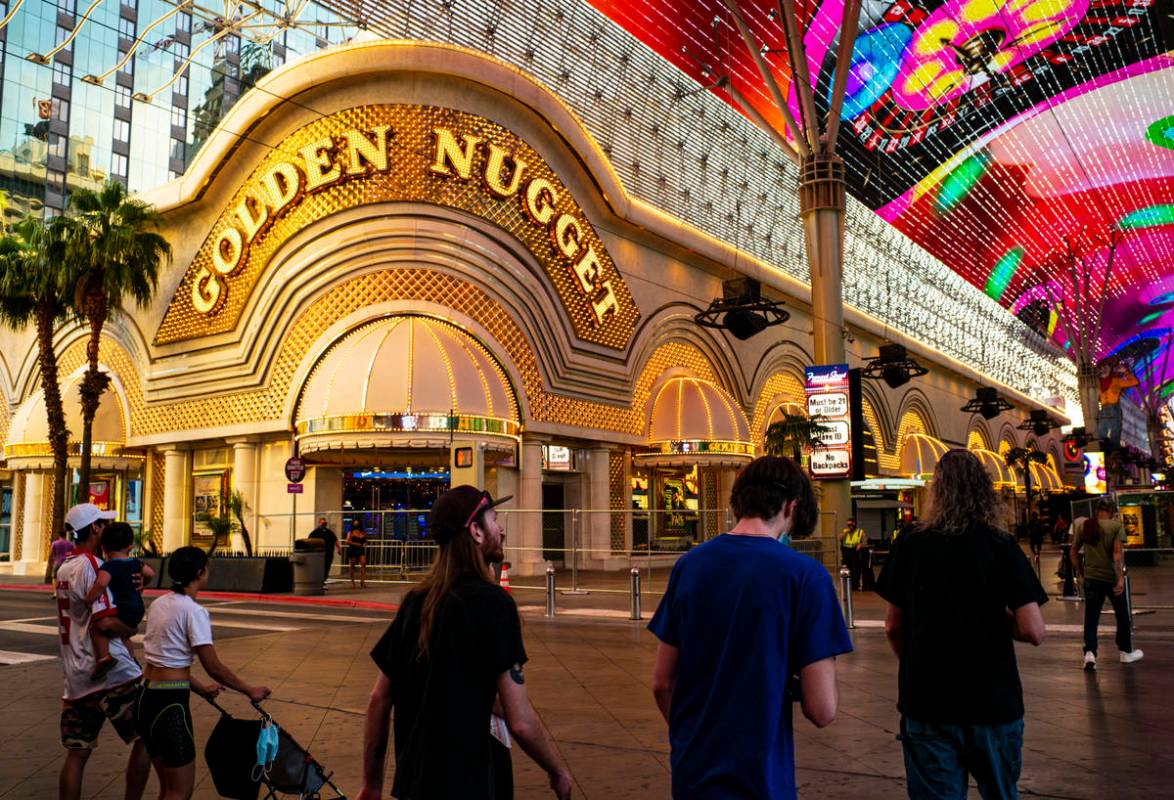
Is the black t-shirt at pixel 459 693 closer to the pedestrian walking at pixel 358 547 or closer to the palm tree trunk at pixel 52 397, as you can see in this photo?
the pedestrian walking at pixel 358 547

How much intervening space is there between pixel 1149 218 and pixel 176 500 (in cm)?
6497

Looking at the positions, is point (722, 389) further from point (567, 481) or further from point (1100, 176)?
point (1100, 176)

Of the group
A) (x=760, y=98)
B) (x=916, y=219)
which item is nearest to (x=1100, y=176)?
(x=916, y=219)

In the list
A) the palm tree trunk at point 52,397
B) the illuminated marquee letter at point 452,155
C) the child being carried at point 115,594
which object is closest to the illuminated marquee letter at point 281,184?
the illuminated marquee letter at point 452,155

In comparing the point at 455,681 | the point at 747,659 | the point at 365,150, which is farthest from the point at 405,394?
the point at 747,659

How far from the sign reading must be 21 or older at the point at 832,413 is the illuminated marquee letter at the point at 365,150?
43.5 feet

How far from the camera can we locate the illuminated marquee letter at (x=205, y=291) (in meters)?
31.9

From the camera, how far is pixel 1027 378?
8856 cm

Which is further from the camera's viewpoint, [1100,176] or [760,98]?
[1100,176]

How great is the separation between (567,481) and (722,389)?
28.0 ft

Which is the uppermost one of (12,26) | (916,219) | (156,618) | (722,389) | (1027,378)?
(12,26)

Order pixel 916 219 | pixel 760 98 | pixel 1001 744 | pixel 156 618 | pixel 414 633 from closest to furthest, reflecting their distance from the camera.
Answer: pixel 414 633, pixel 1001 744, pixel 156 618, pixel 760 98, pixel 916 219

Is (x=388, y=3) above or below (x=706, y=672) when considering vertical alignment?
above

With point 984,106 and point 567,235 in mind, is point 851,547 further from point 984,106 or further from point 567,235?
point 984,106
